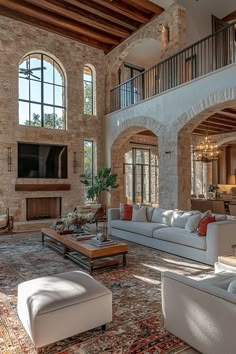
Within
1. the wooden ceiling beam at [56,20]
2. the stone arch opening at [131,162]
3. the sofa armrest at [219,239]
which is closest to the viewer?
the sofa armrest at [219,239]

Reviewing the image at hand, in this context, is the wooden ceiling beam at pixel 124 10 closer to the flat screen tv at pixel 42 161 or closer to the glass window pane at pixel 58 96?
the glass window pane at pixel 58 96

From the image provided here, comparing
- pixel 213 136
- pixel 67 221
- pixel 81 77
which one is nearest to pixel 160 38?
pixel 81 77

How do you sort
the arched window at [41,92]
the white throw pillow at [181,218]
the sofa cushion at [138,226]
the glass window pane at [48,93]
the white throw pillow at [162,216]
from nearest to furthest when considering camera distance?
the white throw pillow at [181,218], the sofa cushion at [138,226], the white throw pillow at [162,216], the arched window at [41,92], the glass window pane at [48,93]

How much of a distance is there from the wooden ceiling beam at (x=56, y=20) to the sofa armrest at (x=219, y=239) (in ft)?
26.3

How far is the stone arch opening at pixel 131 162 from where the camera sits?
991 cm

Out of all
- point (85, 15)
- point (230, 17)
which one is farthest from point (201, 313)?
point (230, 17)

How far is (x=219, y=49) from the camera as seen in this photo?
9.04 m

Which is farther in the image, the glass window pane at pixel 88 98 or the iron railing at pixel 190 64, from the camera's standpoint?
the glass window pane at pixel 88 98

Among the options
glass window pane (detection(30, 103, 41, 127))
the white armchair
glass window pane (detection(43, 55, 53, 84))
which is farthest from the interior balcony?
the white armchair

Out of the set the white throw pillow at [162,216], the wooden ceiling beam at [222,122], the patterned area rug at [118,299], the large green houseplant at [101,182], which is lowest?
the patterned area rug at [118,299]

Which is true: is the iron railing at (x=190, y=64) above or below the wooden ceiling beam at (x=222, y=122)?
above

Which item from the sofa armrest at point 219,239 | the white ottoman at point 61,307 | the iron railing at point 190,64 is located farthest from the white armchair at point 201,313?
the iron railing at point 190,64

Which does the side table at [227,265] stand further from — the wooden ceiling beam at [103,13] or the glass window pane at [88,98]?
the glass window pane at [88,98]

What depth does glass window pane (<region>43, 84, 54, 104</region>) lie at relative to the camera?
9.02 metres
